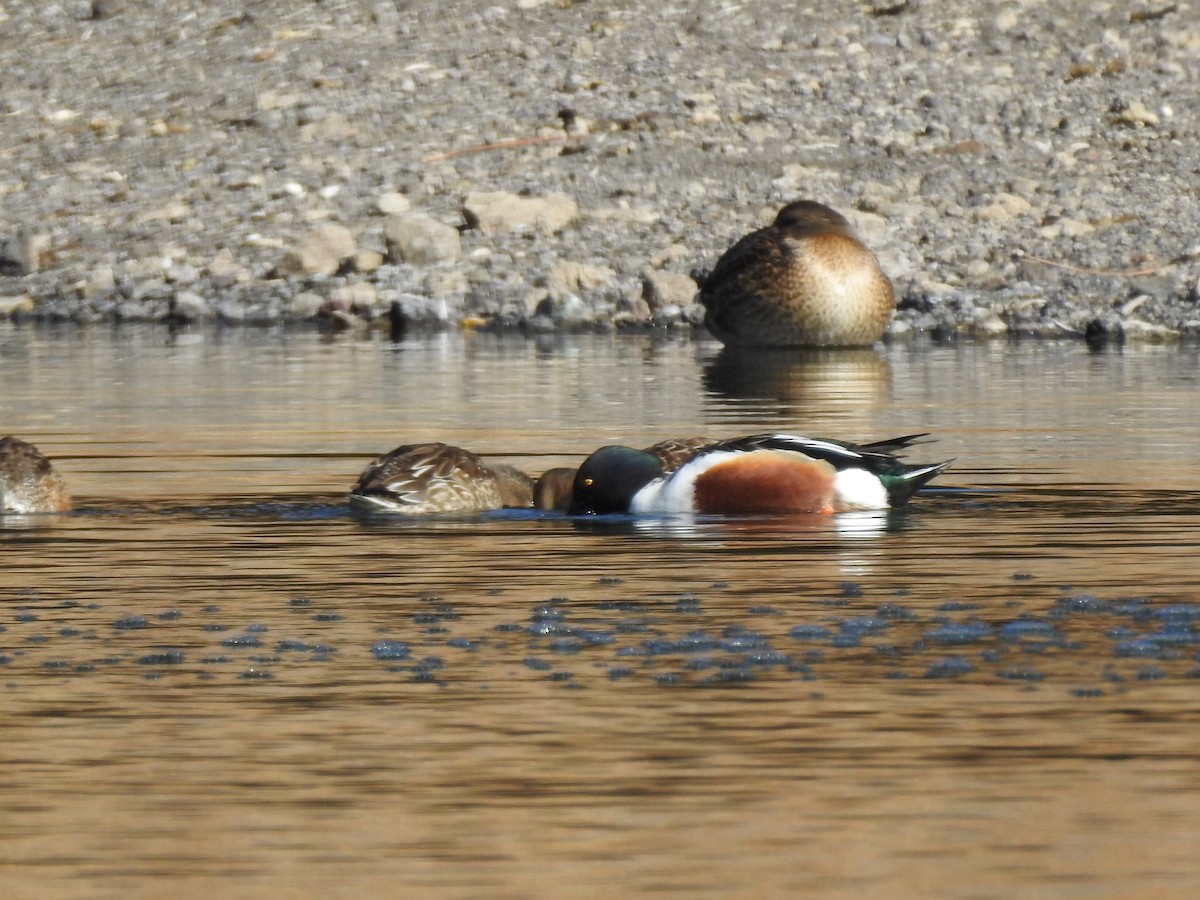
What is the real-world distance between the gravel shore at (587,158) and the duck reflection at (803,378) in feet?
A: 8.28

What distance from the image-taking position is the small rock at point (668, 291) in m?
23.3

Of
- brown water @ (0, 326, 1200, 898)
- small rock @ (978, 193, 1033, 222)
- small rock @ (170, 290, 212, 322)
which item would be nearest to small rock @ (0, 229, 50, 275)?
small rock @ (170, 290, 212, 322)

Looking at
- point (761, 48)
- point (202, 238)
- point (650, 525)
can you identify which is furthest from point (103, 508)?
point (761, 48)

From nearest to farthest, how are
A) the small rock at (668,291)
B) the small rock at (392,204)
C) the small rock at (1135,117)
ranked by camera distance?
1. the small rock at (668,291)
2. the small rock at (392,204)
3. the small rock at (1135,117)

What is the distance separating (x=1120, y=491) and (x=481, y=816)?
6144 mm

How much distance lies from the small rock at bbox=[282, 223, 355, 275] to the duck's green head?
13.6m

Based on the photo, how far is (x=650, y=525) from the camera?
35.2 feet

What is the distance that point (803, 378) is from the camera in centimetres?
1794

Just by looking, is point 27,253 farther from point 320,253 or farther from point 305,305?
point 305,305

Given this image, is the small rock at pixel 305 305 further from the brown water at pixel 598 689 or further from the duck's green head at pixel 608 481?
the duck's green head at pixel 608 481

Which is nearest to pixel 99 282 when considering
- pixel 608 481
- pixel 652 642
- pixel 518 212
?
pixel 518 212

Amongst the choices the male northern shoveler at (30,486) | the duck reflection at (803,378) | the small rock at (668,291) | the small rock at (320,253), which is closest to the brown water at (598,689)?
the male northern shoveler at (30,486)

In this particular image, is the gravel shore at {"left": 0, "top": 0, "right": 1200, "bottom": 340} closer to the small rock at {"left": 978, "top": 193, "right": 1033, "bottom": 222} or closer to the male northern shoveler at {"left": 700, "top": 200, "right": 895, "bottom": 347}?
the small rock at {"left": 978, "top": 193, "right": 1033, "bottom": 222}

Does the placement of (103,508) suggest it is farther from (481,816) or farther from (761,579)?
(481,816)
